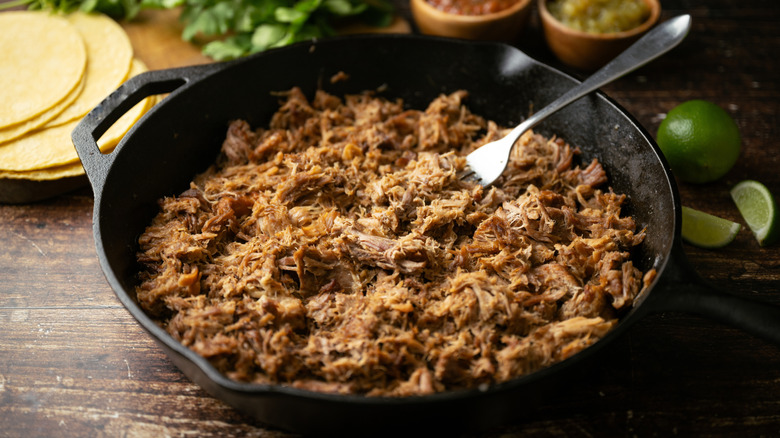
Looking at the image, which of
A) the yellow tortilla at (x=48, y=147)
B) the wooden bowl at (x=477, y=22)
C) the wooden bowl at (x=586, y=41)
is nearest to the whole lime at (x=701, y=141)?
the wooden bowl at (x=586, y=41)

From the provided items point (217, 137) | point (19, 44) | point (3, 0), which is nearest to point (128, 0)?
point (19, 44)

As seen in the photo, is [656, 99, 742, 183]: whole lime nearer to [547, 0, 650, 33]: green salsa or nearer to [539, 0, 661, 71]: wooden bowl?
[539, 0, 661, 71]: wooden bowl

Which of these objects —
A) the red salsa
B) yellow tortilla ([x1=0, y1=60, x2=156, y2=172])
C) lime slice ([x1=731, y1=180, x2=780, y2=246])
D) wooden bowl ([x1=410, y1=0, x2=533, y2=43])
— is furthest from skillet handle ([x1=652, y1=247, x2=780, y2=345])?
yellow tortilla ([x1=0, y1=60, x2=156, y2=172])

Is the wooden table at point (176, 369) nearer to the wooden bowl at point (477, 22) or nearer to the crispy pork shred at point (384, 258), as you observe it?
the crispy pork shred at point (384, 258)

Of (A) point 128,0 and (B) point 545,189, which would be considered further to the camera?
(A) point 128,0

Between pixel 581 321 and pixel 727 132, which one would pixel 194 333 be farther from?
pixel 727 132
